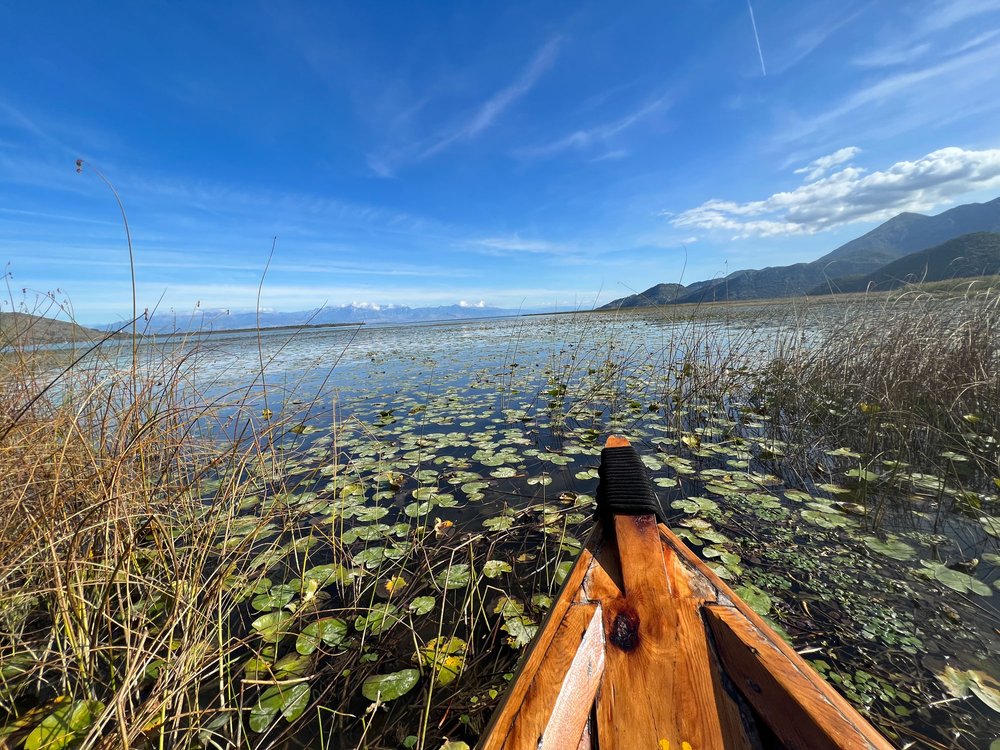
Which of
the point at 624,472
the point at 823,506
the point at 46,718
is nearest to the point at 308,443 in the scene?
the point at 46,718

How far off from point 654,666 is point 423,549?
1295 mm

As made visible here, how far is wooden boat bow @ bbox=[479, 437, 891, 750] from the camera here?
0.94 metres

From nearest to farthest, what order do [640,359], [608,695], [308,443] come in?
A: [608,695]
[308,443]
[640,359]

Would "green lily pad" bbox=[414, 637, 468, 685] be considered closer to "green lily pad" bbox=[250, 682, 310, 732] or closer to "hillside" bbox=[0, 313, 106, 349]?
"green lily pad" bbox=[250, 682, 310, 732]

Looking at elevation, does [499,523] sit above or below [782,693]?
below

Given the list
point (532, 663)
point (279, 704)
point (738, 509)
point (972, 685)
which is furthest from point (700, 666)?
point (738, 509)

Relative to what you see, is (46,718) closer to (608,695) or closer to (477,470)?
(608,695)

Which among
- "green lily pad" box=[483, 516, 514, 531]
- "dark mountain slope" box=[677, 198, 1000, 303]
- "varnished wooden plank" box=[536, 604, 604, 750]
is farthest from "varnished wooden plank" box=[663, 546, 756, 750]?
"dark mountain slope" box=[677, 198, 1000, 303]

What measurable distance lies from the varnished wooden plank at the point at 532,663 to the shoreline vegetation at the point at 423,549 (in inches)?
15.9

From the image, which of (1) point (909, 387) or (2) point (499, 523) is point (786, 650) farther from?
(1) point (909, 387)

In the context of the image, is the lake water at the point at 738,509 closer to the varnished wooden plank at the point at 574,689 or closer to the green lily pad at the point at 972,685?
the green lily pad at the point at 972,685

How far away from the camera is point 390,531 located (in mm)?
2543

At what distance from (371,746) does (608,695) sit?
0.93m

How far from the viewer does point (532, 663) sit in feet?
3.57
